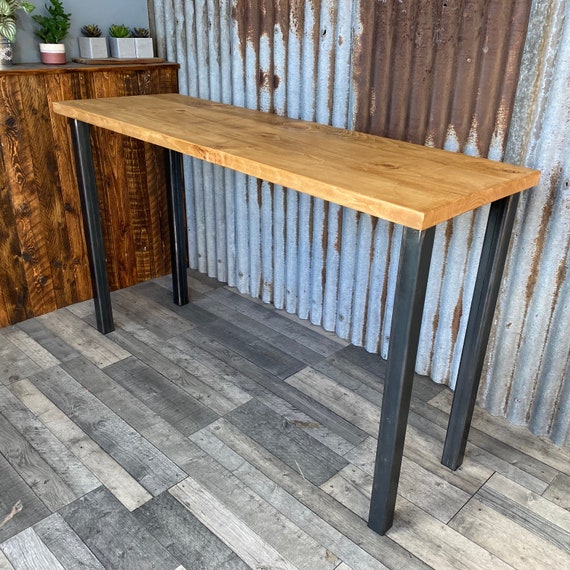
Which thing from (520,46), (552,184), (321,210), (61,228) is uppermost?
(520,46)

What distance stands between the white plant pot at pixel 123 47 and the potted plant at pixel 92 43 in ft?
0.14

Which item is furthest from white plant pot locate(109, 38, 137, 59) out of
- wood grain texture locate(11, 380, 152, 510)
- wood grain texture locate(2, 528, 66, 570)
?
wood grain texture locate(2, 528, 66, 570)

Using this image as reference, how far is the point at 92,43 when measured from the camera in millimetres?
2738

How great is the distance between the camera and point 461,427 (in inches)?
73.5

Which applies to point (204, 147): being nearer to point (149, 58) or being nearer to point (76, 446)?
point (76, 446)

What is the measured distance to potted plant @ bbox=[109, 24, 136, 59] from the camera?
2.80m

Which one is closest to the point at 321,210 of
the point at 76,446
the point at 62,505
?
the point at 76,446

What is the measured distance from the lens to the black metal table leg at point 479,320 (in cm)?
160

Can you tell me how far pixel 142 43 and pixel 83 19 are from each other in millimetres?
298

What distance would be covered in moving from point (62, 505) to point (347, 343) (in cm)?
138

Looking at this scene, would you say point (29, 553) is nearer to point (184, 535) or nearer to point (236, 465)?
point (184, 535)

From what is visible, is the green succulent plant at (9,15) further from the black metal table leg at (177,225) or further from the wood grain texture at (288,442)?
the wood grain texture at (288,442)

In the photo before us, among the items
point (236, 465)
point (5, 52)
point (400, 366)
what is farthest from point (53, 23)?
point (400, 366)

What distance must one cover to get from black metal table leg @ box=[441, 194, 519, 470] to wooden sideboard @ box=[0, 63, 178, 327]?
76.2 inches
